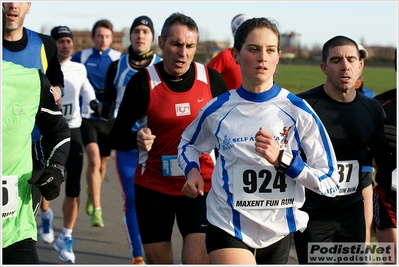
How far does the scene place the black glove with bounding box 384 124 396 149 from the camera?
536 cm

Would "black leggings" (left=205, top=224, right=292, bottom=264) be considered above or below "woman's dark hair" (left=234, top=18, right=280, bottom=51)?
below

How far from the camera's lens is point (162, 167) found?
549cm

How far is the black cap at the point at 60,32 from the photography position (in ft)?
31.5

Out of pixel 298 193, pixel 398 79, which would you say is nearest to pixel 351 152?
pixel 398 79

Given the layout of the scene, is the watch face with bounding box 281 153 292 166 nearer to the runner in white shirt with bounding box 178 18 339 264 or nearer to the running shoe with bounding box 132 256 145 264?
the runner in white shirt with bounding box 178 18 339 264

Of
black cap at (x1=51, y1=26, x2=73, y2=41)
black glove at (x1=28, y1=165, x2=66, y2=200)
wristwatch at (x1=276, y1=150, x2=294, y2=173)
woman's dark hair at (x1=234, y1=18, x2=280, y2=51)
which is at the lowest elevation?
black glove at (x1=28, y1=165, x2=66, y2=200)

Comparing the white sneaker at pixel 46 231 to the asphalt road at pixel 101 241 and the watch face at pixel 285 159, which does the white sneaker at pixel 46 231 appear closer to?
the asphalt road at pixel 101 241

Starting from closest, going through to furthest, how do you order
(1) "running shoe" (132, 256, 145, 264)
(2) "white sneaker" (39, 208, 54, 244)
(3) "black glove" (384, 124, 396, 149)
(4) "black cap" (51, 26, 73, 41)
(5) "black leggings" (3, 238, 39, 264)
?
1. (5) "black leggings" (3, 238, 39, 264)
2. (3) "black glove" (384, 124, 396, 149)
3. (1) "running shoe" (132, 256, 145, 264)
4. (2) "white sneaker" (39, 208, 54, 244)
5. (4) "black cap" (51, 26, 73, 41)

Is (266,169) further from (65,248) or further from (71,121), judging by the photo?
(71,121)

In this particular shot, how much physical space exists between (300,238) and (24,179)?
84.4 inches

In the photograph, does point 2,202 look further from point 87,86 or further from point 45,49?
point 87,86

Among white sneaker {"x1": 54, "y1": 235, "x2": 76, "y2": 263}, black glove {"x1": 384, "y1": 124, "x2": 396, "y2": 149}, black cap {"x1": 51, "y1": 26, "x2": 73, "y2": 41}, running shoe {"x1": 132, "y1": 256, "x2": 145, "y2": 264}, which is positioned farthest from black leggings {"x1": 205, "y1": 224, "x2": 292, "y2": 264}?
black cap {"x1": 51, "y1": 26, "x2": 73, "y2": 41}

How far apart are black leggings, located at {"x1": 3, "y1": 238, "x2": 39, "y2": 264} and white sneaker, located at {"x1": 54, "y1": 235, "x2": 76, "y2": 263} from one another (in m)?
3.69


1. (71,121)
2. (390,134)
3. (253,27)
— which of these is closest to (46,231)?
(71,121)
